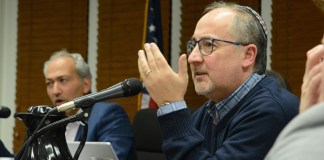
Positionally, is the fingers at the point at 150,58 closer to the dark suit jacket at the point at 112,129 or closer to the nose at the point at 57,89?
the dark suit jacket at the point at 112,129

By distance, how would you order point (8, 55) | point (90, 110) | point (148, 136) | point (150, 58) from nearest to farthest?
point (150, 58) < point (90, 110) < point (148, 136) < point (8, 55)

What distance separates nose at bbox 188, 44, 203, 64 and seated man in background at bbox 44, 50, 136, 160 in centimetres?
80

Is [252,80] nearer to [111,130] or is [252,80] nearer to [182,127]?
[182,127]

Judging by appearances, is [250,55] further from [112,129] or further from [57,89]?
[57,89]

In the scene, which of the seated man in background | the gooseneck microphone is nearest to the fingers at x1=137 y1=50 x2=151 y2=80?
the gooseneck microphone

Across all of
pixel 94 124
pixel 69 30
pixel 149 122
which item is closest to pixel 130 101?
pixel 69 30

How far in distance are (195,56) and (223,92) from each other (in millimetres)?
157

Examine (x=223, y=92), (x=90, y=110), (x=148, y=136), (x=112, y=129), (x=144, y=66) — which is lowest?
(x=148, y=136)

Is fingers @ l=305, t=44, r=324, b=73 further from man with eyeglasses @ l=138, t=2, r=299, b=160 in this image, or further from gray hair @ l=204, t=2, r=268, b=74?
gray hair @ l=204, t=2, r=268, b=74

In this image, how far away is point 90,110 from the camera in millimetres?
2744

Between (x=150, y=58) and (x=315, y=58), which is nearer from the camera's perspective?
(x=315, y=58)

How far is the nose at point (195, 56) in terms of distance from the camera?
1.74 m

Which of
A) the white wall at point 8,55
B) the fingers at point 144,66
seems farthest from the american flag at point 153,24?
the fingers at point 144,66

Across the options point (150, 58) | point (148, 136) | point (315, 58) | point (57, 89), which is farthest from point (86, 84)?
point (315, 58)
